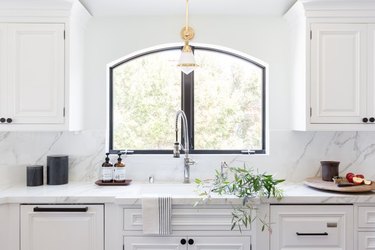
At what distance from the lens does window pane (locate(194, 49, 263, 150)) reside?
2.92m

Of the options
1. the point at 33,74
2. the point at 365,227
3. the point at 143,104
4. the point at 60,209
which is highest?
the point at 33,74

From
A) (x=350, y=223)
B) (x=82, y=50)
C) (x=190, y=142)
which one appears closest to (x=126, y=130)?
(x=190, y=142)

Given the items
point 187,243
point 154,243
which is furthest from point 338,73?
point 154,243

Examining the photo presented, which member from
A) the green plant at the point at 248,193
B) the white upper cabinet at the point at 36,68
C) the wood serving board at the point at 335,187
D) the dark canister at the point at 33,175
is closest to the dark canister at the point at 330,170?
the wood serving board at the point at 335,187

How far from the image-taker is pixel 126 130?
293 cm

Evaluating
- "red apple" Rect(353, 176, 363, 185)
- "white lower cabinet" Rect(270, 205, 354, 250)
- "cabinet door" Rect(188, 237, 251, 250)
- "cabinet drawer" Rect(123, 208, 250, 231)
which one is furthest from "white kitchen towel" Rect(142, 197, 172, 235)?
"red apple" Rect(353, 176, 363, 185)

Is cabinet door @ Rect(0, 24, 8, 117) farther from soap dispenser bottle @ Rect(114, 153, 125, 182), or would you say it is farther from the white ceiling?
soap dispenser bottle @ Rect(114, 153, 125, 182)

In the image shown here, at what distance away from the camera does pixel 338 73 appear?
96.6 inches

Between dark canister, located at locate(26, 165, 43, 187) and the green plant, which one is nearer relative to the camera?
the green plant

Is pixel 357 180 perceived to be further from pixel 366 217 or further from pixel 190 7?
pixel 190 7

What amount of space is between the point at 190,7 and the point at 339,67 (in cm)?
125

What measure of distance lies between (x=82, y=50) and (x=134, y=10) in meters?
0.54

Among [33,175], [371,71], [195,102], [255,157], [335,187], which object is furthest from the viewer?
[195,102]

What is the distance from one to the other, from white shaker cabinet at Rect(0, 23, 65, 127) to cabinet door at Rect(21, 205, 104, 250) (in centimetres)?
66
